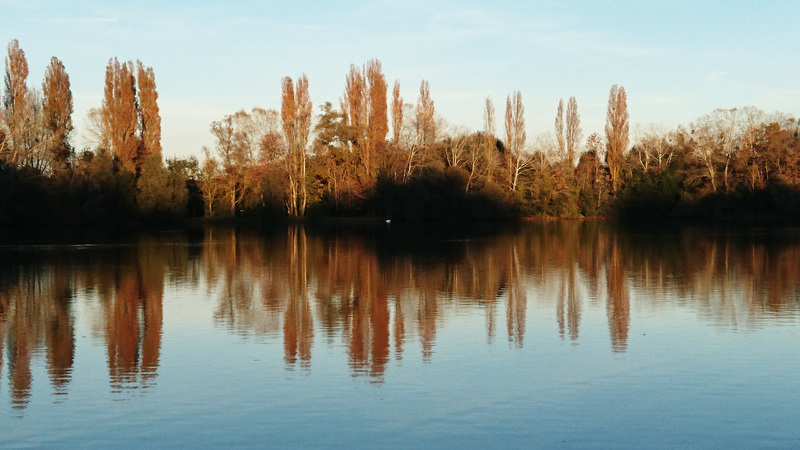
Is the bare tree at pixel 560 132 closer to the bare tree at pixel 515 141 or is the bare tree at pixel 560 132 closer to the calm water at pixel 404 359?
the bare tree at pixel 515 141

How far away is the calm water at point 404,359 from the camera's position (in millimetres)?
6336

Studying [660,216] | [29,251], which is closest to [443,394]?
[29,251]

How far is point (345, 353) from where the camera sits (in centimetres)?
936

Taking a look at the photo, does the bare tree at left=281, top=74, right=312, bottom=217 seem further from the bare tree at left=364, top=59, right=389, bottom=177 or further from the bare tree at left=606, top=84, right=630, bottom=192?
the bare tree at left=606, top=84, right=630, bottom=192

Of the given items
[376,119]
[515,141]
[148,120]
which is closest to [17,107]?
[148,120]

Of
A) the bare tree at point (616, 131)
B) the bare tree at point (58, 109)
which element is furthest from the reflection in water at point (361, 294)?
the bare tree at point (616, 131)

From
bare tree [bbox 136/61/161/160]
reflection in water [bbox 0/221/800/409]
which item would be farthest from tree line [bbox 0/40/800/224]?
reflection in water [bbox 0/221/800/409]

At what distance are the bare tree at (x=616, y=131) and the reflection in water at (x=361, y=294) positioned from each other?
130 ft

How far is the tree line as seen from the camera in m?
51.4

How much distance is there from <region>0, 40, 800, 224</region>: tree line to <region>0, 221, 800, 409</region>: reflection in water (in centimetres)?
2647

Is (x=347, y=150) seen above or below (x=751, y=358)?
above

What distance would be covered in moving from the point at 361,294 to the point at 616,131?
55.3 metres

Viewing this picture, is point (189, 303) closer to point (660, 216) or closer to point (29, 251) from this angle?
point (29, 251)

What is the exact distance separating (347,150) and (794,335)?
50.1 m
